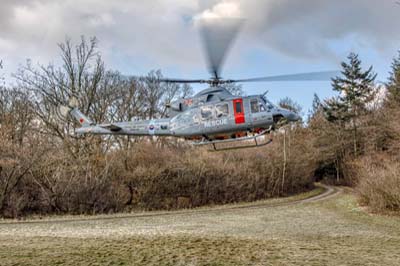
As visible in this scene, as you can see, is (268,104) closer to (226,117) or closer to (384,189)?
(226,117)

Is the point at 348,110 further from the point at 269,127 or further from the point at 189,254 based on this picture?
the point at 189,254

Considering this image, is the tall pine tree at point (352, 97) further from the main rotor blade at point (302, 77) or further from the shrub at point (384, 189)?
the main rotor blade at point (302, 77)

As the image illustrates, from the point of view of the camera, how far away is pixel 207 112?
10.9m

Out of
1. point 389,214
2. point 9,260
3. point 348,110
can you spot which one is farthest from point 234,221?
point 348,110

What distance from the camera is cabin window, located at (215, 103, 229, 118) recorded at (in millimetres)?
10735

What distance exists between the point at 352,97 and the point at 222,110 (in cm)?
2969

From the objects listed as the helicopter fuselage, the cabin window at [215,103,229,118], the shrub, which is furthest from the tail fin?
the shrub

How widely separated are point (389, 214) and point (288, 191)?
1317cm

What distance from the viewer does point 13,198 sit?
17.3 metres

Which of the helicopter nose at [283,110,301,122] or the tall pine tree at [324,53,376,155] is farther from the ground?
the tall pine tree at [324,53,376,155]

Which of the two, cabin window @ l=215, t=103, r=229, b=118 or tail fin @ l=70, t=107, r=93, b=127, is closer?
cabin window @ l=215, t=103, r=229, b=118

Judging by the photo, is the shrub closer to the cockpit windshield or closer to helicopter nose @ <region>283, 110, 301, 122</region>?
helicopter nose @ <region>283, 110, 301, 122</region>

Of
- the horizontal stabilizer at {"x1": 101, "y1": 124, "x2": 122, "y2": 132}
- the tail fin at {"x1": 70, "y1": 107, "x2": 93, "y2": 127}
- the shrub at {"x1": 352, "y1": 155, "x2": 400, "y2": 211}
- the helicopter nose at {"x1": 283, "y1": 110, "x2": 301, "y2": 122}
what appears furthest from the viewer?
the shrub at {"x1": 352, "y1": 155, "x2": 400, "y2": 211}

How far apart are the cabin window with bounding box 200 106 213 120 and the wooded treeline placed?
5.29 meters
